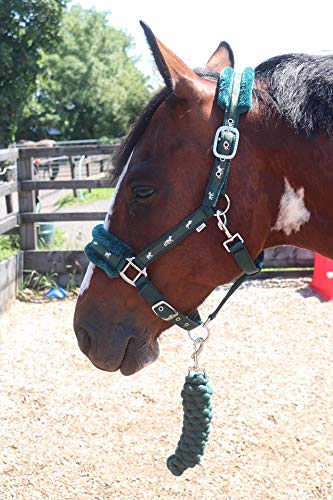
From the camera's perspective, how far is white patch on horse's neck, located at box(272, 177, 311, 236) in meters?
1.78

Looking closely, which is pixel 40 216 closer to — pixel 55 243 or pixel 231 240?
pixel 55 243

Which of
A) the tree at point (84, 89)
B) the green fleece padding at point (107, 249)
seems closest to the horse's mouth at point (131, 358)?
the green fleece padding at point (107, 249)

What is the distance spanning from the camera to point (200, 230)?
175 centimetres

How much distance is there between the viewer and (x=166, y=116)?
5.76 feet

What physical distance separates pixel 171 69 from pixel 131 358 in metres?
1.01

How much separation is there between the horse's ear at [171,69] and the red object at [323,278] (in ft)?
15.0

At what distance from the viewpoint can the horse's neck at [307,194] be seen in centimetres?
172

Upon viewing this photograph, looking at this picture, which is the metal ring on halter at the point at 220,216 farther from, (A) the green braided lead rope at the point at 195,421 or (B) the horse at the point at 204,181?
(A) the green braided lead rope at the point at 195,421

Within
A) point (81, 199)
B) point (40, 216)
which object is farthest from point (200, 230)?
point (81, 199)

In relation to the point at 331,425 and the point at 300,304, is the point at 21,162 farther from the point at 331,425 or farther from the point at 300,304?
the point at 331,425

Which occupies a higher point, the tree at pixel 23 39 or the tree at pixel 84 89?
the tree at pixel 23 39

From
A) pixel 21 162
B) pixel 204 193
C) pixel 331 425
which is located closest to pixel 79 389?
pixel 331 425

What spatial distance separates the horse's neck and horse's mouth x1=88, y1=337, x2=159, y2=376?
2.06 ft

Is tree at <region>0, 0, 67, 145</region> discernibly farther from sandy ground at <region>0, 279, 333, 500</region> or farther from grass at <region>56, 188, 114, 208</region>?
sandy ground at <region>0, 279, 333, 500</region>
